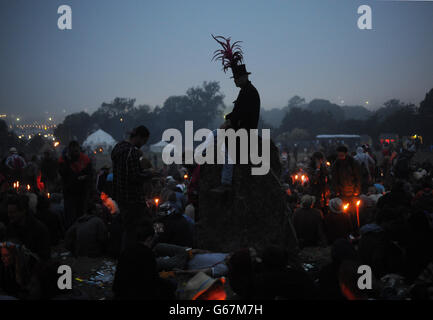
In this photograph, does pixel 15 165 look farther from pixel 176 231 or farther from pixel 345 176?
pixel 345 176

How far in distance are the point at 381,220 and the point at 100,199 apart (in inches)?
246

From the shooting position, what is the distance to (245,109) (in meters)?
5.44

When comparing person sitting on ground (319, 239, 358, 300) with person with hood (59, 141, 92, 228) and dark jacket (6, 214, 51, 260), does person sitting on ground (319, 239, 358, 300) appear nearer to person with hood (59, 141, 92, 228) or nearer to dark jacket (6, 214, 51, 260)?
dark jacket (6, 214, 51, 260)

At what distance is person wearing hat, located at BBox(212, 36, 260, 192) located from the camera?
545 cm

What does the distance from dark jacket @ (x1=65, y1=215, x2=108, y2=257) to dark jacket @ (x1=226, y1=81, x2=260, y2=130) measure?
3.06 metres

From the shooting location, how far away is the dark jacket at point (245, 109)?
17.9ft

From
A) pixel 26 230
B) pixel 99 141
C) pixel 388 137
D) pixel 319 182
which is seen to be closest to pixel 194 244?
pixel 26 230

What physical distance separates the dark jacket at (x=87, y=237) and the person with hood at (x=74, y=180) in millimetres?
989


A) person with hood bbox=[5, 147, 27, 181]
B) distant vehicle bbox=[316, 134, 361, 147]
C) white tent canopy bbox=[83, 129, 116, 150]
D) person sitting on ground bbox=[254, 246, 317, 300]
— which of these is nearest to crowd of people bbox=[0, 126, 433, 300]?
person sitting on ground bbox=[254, 246, 317, 300]

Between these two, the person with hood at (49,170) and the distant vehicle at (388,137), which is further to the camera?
the distant vehicle at (388,137)

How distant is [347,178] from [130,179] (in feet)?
15.4

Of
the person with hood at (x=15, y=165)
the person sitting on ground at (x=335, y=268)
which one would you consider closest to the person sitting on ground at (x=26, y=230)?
the person sitting on ground at (x=335, y=268)

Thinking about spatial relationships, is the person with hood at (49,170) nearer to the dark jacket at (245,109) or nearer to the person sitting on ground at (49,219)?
the person sitting on ground at (49,219)
